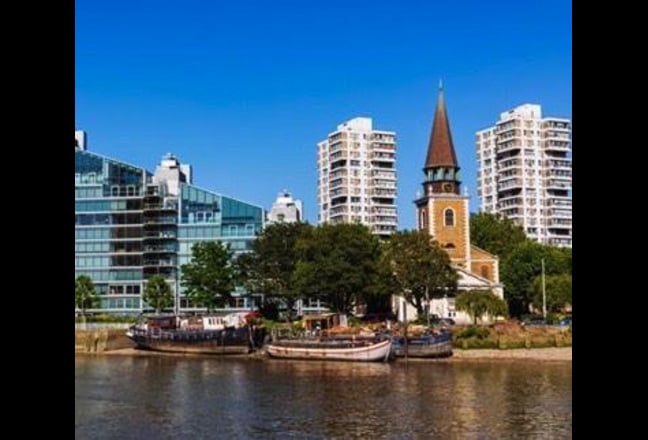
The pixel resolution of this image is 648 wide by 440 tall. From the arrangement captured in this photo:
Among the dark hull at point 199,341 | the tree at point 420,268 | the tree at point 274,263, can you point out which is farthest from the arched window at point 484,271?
the dark hull at point 199,341

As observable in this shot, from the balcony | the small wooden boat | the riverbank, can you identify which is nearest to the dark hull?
the small wooden boat

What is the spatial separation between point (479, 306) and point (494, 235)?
1076 inches

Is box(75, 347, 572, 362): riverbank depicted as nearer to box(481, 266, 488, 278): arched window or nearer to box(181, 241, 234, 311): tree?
box(481, 266, 488, 278): arched window

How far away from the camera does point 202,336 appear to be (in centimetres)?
5559

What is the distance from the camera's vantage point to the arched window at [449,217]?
65188 millimetres

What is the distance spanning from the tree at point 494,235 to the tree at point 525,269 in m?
9.39

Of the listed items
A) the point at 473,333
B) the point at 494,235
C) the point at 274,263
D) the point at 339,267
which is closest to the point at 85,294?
the point at 274,263

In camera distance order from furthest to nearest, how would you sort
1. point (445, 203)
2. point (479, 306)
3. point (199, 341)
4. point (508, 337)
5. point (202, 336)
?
1. point (445, 203)
2. point (479, 306)
3. point (199, 341)
4. point (202, 336)
5. point (508, 337)

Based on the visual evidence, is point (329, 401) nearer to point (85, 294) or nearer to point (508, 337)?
point (508, 337)

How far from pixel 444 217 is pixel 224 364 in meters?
24.1

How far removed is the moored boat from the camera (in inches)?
2160
